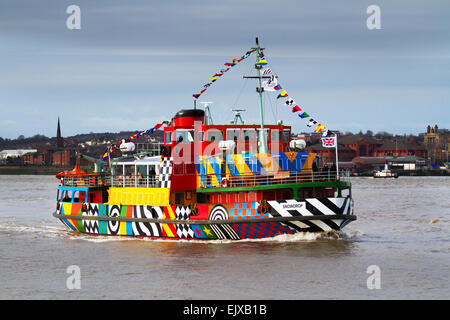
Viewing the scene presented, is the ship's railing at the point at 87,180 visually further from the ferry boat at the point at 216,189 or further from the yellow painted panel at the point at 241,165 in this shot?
the yellow painted panel at the point at 241,165

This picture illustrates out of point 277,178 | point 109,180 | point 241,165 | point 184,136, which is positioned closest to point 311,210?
point 277,178

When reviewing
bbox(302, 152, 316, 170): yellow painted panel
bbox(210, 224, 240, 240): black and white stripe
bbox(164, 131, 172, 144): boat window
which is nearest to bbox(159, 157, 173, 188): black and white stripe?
bbox(164, 131, 172, 144): boat window

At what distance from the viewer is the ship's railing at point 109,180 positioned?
30531mm

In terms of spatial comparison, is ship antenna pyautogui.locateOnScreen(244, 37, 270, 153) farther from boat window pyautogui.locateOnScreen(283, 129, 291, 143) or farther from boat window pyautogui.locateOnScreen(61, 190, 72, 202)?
boat window pyautogui.locateOnScreen(61, 190, 72, 202)

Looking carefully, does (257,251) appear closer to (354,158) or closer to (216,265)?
(216,265)

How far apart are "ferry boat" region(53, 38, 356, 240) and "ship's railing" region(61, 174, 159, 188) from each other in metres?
0.05

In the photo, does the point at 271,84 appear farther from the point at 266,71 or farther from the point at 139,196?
the point at 139,196

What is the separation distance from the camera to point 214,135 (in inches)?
1158

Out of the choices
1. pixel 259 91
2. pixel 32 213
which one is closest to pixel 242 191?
pixel 259 91

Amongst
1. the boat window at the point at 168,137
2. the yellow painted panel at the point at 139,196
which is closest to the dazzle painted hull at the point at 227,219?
the yellow painted panel at the point at 139,196

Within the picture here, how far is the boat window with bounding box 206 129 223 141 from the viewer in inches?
1155

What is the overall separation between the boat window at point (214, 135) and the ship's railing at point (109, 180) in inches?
115

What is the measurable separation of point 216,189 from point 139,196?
4.27 m
